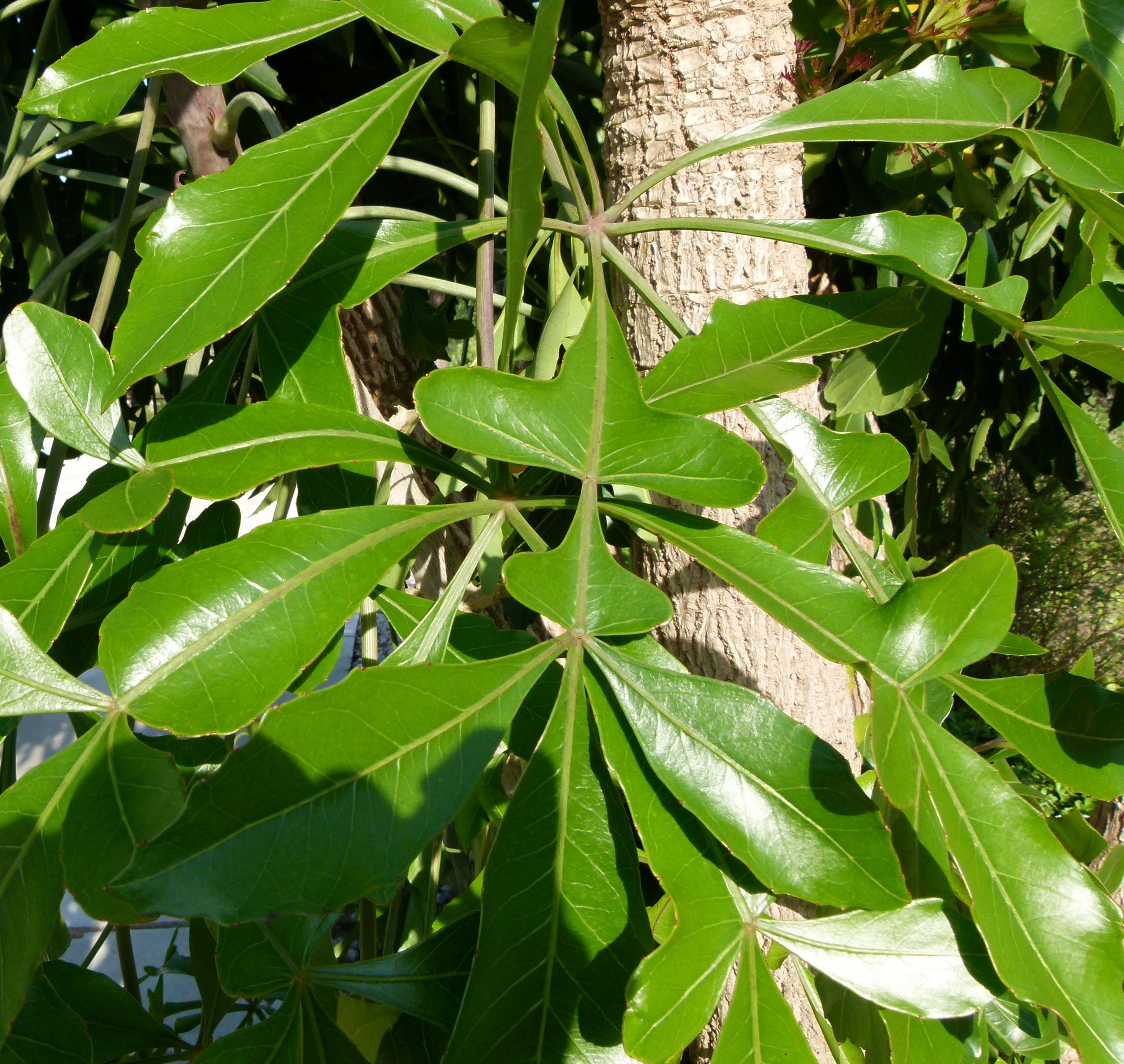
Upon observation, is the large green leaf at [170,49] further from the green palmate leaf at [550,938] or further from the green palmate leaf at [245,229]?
the green palmate leaf at [550,938]

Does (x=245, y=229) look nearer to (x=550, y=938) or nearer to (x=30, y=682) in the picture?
(x=30, y=682)

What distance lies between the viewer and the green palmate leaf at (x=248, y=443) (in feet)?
1.30

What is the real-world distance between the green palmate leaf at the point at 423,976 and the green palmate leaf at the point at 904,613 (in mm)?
232

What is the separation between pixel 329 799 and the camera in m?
0.32

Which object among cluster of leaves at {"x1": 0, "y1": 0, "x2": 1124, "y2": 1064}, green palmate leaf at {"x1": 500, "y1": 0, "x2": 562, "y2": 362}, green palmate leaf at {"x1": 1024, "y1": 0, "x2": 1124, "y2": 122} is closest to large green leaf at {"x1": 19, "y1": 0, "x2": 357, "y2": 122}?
cluster of leaves at {"x1": 0, "y1": 0, "x2": 1124, "y2": 1064}

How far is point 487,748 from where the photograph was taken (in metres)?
0.34

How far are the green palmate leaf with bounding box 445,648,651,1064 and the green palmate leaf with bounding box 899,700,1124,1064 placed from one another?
0.13 m

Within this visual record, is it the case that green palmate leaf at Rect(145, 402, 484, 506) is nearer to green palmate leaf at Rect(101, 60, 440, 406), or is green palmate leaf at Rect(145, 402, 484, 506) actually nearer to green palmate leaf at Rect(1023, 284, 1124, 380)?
green palmate leaf at Rect(101, 60, 440, 406)

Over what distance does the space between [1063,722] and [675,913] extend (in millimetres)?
223

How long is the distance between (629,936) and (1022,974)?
153mm

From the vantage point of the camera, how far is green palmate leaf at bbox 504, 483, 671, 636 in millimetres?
351

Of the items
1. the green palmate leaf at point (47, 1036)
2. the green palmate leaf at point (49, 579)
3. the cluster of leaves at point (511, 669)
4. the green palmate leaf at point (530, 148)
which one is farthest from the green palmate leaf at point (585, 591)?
the green palmate leaf at point (47, 1036)

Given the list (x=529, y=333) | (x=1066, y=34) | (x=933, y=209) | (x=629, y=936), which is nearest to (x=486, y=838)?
(x=629, y=936)

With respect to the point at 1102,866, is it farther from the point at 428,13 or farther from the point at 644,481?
the point at 428,13
